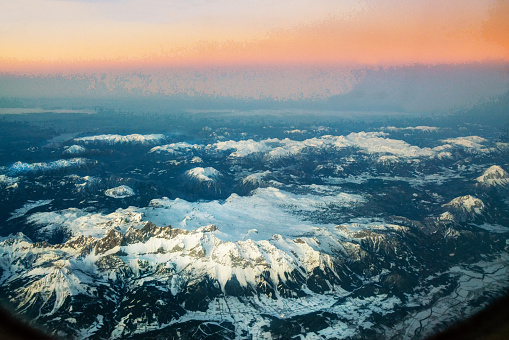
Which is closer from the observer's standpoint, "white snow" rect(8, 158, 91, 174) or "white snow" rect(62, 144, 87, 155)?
"white snow" rect(8, 158, 91, 174)

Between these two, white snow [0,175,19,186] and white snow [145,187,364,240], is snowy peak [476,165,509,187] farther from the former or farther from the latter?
white snow [0,175,19,186]

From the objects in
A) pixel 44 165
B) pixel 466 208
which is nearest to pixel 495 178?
pixel 466 208

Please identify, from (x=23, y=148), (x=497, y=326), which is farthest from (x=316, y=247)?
(x=23, y=148)

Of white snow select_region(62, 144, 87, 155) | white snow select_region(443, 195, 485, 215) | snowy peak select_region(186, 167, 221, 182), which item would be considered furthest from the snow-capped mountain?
white snow select_region(62, 144, 87, 155)

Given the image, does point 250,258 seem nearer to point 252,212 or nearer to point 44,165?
point 252,212

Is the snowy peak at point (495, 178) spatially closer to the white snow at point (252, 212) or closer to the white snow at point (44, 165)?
the white snow at point (252, 212)

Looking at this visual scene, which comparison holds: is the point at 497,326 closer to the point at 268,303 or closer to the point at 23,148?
the point at 268,303
